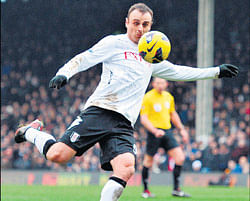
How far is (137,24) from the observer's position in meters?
5.88

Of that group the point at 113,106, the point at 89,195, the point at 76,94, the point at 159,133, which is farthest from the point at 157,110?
the point at 76,94

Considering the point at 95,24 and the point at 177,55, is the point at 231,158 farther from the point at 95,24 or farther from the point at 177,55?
the point at 95,24

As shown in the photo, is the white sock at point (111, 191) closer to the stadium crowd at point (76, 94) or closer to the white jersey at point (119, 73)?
the white jersey at point (119, 73)

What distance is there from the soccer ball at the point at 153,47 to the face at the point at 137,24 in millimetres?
227

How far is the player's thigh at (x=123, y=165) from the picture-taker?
17.7 ft

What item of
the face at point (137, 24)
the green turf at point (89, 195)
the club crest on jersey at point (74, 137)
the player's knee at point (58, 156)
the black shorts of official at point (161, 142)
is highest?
the face at point (137, 24)

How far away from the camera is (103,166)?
5707 millimetres

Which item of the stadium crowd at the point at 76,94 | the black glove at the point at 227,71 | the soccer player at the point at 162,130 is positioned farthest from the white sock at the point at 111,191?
the stadium crowd at the point at 76,94

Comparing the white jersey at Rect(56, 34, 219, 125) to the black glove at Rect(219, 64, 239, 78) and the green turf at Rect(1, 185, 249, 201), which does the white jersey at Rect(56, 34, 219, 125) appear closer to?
the black glove at Rect(219, 64, 239, 78)

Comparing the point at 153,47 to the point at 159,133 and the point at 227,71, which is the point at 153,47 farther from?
the point at 159,133

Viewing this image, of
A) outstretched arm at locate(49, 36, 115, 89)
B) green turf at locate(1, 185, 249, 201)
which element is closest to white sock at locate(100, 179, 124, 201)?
outstretched arm at locate(49, 36, 115, 89)

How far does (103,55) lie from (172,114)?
5.09m

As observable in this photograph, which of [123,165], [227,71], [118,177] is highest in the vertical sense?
[227,71]

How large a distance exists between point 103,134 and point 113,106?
1.02ft
